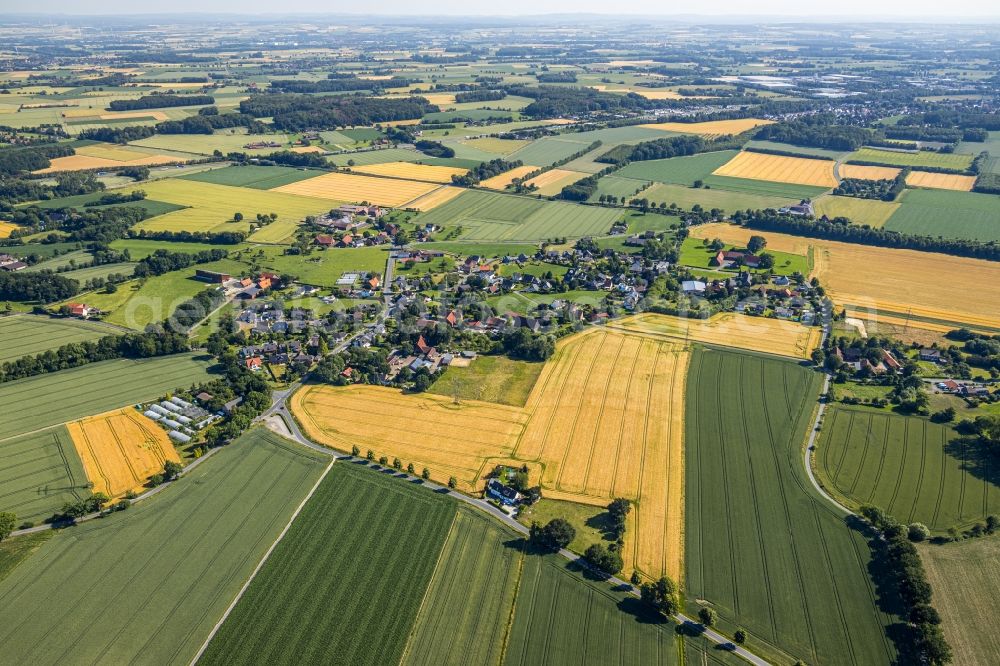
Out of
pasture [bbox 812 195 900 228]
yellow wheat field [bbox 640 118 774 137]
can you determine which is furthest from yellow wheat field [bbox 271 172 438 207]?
yellow wheat field [bbox 640 118 774 137]

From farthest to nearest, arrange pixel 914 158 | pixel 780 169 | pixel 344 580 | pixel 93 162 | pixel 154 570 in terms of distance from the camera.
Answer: pixel 914 158, pixel 93 162, pixel 780 169, pixel 154 570, pixel 344 580

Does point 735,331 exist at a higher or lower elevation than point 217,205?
lower

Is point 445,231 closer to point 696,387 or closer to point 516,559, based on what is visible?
point 696,387

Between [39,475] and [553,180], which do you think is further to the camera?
[553,180]

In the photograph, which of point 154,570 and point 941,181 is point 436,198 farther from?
point 941,181

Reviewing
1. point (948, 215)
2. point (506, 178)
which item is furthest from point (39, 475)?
point (948, 215)

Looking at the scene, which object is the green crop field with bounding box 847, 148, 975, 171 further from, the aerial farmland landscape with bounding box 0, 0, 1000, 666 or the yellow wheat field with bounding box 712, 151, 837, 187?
the aerial farmland landscape with bounding box 0, 0, 1000, 666
